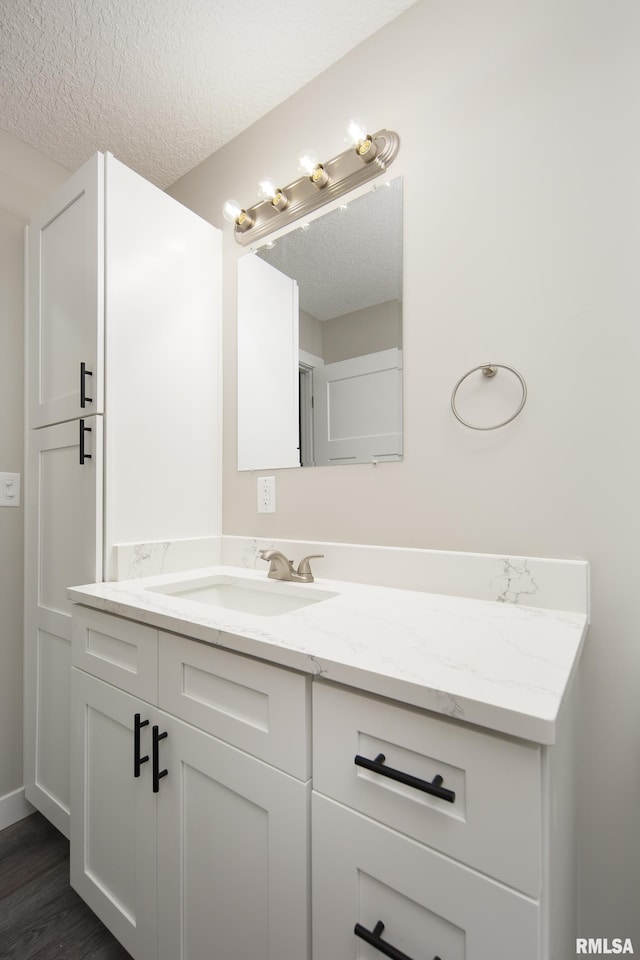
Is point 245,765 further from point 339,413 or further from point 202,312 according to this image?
point 202,312

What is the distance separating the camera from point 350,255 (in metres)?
1.34

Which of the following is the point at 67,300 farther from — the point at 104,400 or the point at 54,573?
the point at 54,573

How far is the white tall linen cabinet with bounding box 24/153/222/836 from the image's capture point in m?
1.30

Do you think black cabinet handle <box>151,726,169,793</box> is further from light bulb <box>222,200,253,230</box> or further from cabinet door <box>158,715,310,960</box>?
light bulb <box>222,200,253,230</box>

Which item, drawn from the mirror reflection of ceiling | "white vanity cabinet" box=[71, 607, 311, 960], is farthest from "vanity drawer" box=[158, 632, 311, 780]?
the mirror reflection of ceiling

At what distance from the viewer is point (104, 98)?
→ 1.50 metres

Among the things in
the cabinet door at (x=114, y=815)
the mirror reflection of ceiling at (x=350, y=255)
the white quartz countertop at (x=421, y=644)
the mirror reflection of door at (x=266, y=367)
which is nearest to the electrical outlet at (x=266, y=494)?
the mirror reflection of door at (x=266, y=367)

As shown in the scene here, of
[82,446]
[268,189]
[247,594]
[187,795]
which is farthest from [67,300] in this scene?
[187,795]

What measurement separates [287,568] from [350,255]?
3.29 ft

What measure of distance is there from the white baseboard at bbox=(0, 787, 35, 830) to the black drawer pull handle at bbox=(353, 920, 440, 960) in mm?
1586

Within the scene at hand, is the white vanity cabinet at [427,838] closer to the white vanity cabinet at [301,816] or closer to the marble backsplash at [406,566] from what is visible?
the white vanity cabinet at [301,816]

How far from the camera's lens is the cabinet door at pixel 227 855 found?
2.28ft

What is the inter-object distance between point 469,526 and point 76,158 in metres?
2.16

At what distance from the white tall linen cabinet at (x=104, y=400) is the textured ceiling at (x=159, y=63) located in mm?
360
